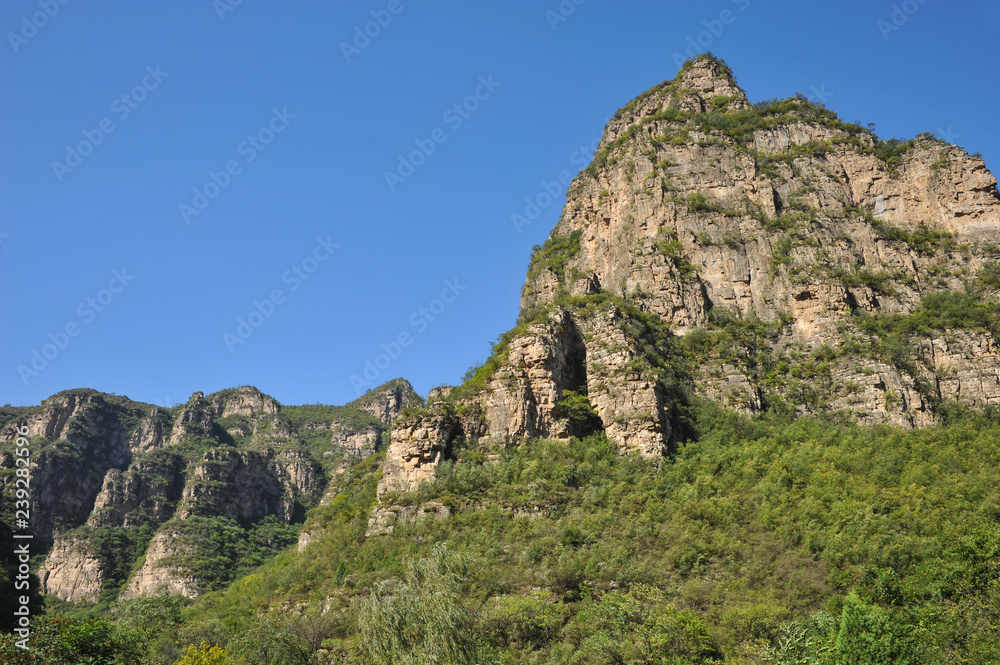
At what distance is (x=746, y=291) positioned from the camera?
56906 millimetres

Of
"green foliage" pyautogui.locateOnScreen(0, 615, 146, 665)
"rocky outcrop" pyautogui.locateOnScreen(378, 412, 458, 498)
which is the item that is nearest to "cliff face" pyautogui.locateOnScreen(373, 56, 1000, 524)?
"rocky outcrop" pyautogui.locateOnScreen(378, 412, 458, 498)

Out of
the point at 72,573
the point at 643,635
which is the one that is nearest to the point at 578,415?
the point at 643,635

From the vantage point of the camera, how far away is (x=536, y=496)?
4094cm

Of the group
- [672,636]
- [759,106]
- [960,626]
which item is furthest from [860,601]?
[759,106]

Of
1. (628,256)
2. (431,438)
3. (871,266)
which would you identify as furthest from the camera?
(628,256)

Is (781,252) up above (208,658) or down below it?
above

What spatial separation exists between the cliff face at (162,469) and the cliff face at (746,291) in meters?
36.7

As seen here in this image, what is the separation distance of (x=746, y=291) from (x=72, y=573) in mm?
73988

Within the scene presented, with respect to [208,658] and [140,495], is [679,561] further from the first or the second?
[140,495]

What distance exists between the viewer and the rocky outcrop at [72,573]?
78500 mm

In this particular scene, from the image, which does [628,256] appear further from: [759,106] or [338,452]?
[338,452]

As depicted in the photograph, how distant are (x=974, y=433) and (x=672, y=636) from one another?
Answer: 989 inches

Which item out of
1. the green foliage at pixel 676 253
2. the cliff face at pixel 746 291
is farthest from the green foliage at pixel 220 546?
the green foliage at pixel 676 253

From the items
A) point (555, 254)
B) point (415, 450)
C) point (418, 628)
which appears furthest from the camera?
point (555, 254)
